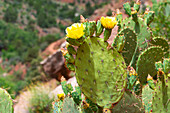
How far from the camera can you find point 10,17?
103 ft

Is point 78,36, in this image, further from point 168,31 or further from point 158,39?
point 168,31

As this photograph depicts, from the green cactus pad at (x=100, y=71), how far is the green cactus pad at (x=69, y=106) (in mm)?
310

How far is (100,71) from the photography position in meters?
1.38

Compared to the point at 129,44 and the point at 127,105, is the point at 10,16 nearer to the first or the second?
the point at 129,44

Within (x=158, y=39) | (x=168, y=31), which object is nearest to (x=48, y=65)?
(x=168, y=31)

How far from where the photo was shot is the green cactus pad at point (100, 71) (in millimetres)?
1378

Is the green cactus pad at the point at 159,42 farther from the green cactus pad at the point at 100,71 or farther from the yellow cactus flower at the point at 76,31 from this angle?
the yellow cactus flower at the point at 76,31

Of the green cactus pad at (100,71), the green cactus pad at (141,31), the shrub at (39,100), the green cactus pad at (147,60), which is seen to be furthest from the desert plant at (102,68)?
the shrub at (39,100)

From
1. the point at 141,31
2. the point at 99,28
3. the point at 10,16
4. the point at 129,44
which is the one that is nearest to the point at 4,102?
the point at 99,28

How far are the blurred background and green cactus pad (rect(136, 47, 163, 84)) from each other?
1379 millimetres

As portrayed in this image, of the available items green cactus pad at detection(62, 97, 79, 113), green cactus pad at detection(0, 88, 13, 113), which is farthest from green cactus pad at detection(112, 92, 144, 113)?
green cactus pad at detection(0, 88, 13, 113)

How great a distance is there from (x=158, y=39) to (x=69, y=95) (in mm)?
1455

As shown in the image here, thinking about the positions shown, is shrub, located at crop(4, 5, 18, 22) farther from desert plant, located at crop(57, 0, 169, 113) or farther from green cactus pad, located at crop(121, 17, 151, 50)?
desert plant, located at crop(57, 0, 169, 113)

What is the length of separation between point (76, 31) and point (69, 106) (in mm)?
720
